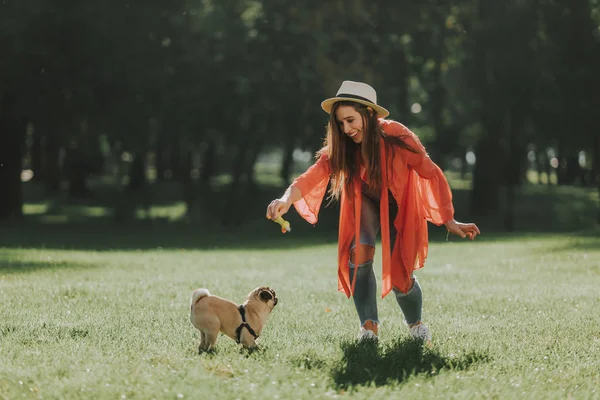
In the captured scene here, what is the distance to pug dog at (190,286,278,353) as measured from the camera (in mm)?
5828

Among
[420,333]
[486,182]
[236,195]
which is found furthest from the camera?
[236,195]

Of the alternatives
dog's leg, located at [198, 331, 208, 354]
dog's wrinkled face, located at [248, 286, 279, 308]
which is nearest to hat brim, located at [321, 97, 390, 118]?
dog's wrinkled face, located at [248, 286, 279, 308]

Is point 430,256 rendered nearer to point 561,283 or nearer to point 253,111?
point 561,283

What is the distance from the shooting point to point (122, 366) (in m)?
5.50

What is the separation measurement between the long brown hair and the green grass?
1.23 m

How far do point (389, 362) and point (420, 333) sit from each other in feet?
2.92

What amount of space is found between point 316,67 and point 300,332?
61.9 feet

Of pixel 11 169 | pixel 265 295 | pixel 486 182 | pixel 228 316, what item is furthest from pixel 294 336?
pixel 486 182

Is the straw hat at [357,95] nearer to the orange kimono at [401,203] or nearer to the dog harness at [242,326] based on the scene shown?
the orange kimono at [401,203]

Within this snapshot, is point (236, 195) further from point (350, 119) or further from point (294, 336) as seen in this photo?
point (350, 119)

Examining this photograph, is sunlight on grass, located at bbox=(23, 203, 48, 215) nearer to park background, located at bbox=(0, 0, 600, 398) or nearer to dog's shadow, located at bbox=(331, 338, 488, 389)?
park background, located at bbox=(0, 0, 600, 398)

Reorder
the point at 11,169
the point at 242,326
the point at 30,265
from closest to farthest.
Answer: the point at 242,326 < the point at 30,265 < the point at 11,169

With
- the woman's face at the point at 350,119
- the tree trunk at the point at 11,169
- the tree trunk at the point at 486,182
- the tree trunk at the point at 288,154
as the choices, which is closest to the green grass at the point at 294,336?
the woman's face at the point at 350,119

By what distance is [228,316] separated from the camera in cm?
592
